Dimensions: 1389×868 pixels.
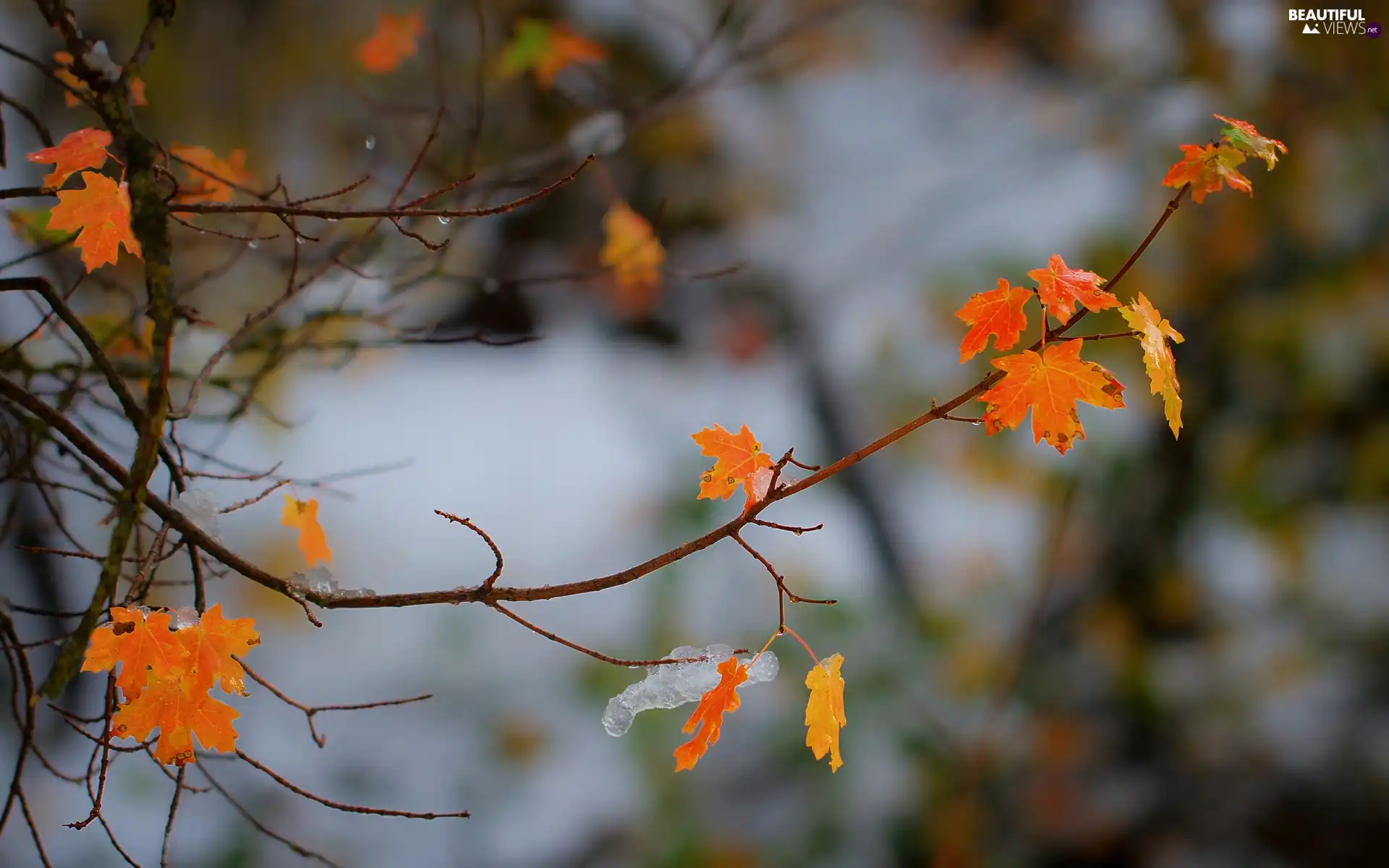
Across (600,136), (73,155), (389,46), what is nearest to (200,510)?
(73,155)

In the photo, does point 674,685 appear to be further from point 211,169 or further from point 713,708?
point 211,169

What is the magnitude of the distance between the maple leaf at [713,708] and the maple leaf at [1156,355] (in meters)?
0.27

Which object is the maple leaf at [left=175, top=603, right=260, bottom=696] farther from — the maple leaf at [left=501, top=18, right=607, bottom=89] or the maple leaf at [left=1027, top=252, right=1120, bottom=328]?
the maple leaf at [left=501, top=18, right=607, bottom=89]

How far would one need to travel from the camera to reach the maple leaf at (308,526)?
66cm

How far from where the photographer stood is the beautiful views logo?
6.00 ft

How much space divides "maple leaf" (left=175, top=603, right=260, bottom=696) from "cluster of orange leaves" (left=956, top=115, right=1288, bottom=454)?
1.36 ft

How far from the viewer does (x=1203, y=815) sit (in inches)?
67.5

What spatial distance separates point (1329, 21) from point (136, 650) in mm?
2280

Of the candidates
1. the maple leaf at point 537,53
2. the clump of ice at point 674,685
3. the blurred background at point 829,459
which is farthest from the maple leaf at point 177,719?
the blurred background at point 829,459

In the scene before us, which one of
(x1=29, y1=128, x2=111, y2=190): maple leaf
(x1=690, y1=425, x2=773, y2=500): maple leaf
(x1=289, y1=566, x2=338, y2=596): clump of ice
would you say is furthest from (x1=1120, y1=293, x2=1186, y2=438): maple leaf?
(x1=29, y1=128, x2=111, y2=190): maple leaf

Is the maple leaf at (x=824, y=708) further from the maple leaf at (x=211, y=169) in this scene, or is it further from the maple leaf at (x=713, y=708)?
the maple leaf at (x=211, y=169)

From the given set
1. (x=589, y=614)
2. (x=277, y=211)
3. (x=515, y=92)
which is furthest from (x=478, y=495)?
(x=277, y=211)

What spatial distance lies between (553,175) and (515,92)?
1.79 feet

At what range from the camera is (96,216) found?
55 centimetres
